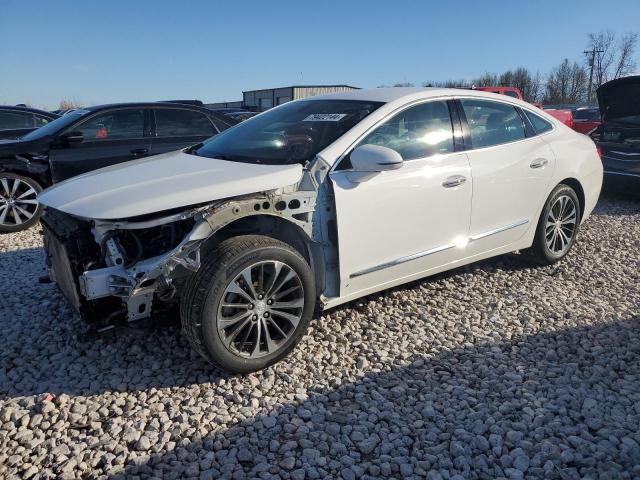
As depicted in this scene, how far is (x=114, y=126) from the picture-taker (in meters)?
6.57

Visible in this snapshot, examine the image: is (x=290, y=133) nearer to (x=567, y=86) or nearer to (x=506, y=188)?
(x=506, y=188)

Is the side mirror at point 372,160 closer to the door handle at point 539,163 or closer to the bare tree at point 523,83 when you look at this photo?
the door handle at point 539,163

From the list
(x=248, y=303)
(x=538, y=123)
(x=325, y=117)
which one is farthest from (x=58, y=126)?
(x=538, y=123)

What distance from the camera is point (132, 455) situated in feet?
7.78

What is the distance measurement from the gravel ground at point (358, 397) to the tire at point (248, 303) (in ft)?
0.59

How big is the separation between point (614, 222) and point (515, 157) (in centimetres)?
341

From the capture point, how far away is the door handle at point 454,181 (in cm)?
368

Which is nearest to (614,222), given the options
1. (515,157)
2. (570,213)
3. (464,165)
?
(570,213)

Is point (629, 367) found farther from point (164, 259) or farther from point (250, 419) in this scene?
point (164, 259)

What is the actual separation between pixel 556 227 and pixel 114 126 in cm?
541

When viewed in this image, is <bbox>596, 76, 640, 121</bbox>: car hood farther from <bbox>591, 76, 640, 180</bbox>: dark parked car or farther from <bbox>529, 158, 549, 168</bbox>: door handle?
<bbox>529, 158, 549, 168</bbox>: door handle

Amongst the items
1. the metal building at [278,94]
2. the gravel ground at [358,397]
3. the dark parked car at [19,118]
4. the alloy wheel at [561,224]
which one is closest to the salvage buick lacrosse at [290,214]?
the gravel ground at [358,397]

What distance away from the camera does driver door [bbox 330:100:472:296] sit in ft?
10.6

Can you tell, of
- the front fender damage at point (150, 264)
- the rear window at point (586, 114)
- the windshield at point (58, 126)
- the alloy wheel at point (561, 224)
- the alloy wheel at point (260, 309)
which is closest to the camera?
the front fender damage at point (150, 264)
